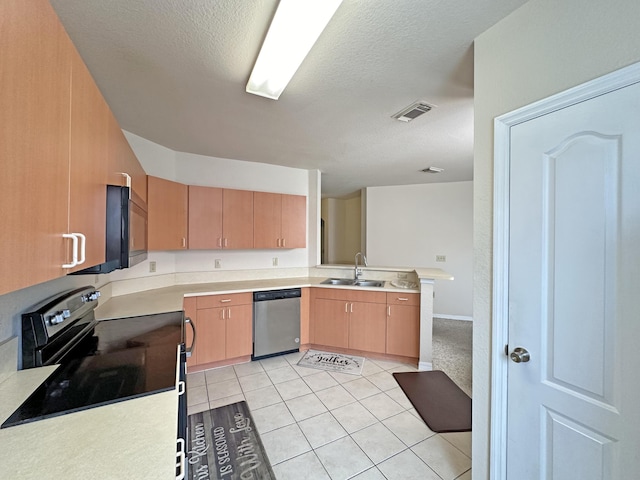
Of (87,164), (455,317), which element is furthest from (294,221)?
(455,317)

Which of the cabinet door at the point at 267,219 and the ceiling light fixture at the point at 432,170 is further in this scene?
the ceiling light fixture at the point at 432,170

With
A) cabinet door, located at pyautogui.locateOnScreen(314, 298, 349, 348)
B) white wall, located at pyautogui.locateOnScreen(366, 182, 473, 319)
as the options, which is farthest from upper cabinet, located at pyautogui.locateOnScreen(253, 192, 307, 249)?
white wall, located at pyautogui.locateOnScreen(366, 182, 473, 319)

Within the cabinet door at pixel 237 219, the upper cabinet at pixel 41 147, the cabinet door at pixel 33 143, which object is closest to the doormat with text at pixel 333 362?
the cabinet door at pixel 237 219

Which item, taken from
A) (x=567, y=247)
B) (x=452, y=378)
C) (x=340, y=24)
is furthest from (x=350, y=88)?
(x=452, y=378)

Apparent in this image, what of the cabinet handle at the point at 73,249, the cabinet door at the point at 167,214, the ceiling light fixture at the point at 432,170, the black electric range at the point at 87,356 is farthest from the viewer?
the ceiling light fixture at the point at 432,170

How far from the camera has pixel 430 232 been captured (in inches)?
198

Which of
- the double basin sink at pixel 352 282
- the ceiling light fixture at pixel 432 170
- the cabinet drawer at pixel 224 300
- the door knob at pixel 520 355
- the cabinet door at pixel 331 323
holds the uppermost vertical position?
the ceiling light fixture at pixel 432 170

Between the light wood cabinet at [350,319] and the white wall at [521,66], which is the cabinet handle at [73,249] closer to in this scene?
the white wall at [521,66]

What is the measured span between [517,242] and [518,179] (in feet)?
0.98

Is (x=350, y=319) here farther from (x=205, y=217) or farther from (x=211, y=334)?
(x=205, y=217)

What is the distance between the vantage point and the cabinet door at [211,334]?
2.78 meters

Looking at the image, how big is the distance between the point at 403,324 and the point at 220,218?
8.51ft

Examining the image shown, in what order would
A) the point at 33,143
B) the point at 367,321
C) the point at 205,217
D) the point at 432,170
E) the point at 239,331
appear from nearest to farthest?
the point at 33,143 < the point at 239,331 < the point at 205,217 < the point at 367,321 < the point at 432,170

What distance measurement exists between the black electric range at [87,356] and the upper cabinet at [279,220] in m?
1.88
